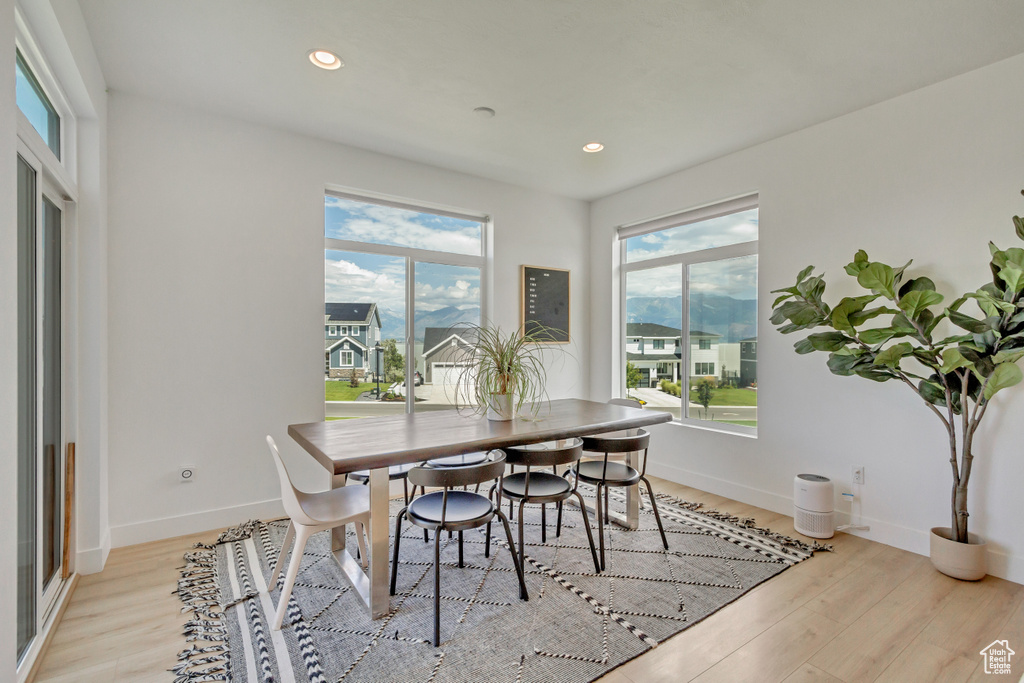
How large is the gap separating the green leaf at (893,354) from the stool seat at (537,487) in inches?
69.3

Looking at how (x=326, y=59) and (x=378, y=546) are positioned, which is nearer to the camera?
(x=378, y=546)

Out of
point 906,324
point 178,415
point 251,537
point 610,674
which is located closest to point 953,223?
point 906,324

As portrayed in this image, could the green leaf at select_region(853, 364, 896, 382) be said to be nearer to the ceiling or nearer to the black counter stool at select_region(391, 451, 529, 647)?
the ceiling

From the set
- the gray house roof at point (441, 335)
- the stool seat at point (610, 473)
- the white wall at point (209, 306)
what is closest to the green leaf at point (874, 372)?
the stool seat at point (610, 473)

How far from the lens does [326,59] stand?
98.9 inches

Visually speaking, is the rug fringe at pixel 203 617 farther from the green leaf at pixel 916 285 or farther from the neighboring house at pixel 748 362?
the green leaf at pixel 916 285

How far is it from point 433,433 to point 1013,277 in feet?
8.95

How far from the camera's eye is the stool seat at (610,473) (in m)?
2.78

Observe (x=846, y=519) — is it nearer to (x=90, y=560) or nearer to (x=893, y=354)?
(x=893, y=354)

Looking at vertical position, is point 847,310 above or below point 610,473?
above

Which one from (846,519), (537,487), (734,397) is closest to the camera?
(537,487)

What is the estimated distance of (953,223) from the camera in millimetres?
2709

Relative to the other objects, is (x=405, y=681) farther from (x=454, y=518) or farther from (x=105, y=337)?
(x=105, y=337)

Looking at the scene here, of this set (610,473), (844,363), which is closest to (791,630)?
(610,473)
